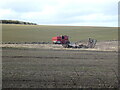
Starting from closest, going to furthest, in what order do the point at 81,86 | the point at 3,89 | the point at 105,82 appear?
the point at 3,89 → the point at 81,86 → the point at 105,82

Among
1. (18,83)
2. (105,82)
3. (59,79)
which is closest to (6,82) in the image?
(18,83)

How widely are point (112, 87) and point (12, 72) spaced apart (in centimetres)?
529

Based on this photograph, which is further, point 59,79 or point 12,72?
point 12,72

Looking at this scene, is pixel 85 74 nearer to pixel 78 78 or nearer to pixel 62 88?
pixel 78 78

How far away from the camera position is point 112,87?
36.6 feet

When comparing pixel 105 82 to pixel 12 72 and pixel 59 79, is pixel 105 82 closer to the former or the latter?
pixel 59 79

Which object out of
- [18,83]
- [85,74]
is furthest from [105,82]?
[18,83]

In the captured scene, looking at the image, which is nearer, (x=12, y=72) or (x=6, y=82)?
(x=6, y=82)

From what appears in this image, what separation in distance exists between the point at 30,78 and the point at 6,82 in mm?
1295

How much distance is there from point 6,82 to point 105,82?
427 cm

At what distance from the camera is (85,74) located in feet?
46.0

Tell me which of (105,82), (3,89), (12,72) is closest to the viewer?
(3,89)

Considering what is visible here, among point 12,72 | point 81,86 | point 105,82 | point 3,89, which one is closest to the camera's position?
point 3,89

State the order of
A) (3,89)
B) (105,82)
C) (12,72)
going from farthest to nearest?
(12,72), (105,82), (3,89)
